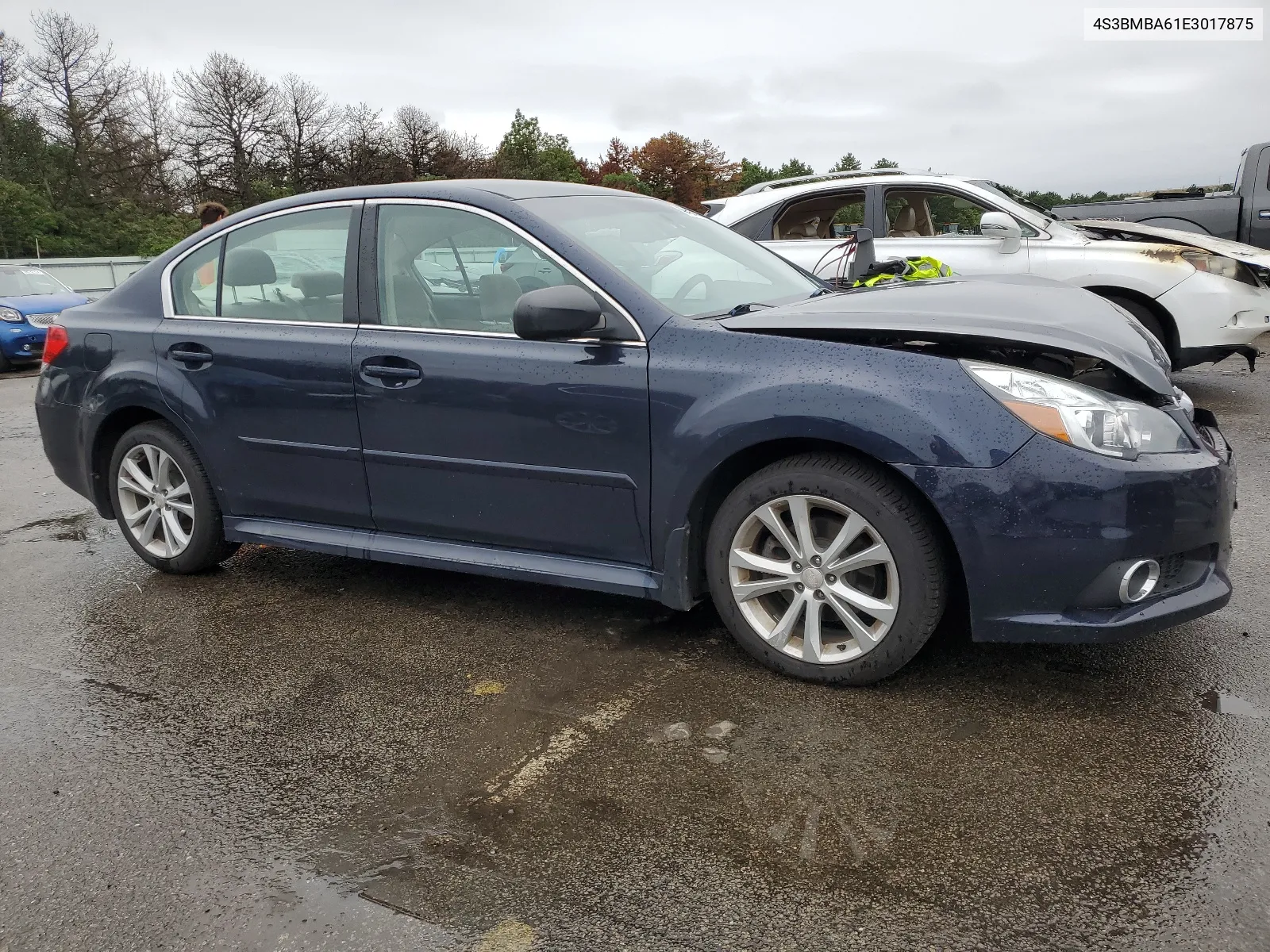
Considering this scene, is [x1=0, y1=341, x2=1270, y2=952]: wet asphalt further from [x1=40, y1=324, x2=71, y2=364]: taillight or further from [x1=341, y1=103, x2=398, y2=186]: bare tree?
[x1=341, y1=103, x2=398, y2=186]: bare tree

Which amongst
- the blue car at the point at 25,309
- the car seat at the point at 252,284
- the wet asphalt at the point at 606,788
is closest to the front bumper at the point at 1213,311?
the wet asphalt at the point at 606,788

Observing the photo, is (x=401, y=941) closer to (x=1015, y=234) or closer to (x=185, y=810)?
(x=185, y=810)

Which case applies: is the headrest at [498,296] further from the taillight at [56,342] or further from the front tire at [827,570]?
the taillight at [56,342]

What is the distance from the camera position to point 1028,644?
377 cm

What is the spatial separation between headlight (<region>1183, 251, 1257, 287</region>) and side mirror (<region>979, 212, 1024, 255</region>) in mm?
1196

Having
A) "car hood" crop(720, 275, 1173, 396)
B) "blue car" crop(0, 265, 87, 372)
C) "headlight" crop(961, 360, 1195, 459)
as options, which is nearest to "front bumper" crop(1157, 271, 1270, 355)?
"car hood" crop(720, 275, 1173, 396)

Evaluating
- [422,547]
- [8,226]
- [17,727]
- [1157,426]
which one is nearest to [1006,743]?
[1157,426]

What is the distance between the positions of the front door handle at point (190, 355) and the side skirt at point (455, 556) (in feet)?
2.21

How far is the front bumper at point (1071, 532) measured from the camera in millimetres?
3055

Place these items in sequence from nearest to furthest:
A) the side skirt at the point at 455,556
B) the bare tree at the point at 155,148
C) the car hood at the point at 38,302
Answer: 1. the side skirt at the point at 455,556
2. the car hood at the point at 38,302
3. the bare tree at the point at 155,148

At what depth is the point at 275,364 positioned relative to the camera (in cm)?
430

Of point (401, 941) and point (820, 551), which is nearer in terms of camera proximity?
point (401, 941)

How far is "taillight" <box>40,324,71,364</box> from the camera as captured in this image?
16.4 ft

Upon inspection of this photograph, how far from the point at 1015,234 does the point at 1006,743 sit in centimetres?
582
